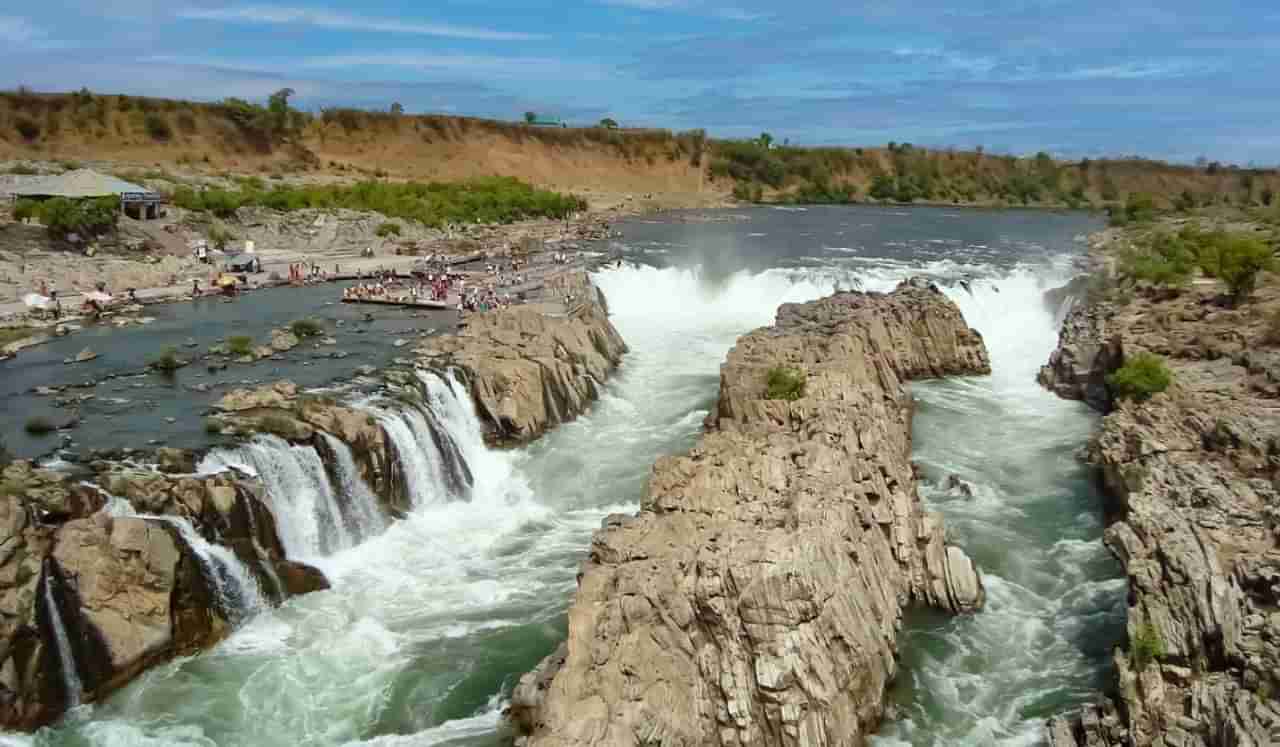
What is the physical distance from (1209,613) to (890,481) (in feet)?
19.6

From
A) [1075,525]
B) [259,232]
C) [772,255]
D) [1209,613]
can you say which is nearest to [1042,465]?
[1075,525]

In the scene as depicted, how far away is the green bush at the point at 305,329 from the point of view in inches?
1272

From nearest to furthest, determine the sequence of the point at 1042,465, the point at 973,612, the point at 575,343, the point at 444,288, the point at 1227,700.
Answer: the point at 1227,700
the point at 973,612
the point at 1042,465
the point at 575,343
the point at 444,288

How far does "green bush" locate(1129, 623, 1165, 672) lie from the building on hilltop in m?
48.1

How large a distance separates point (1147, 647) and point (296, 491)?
15.8 metres

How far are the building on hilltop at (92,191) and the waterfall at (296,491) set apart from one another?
3343 cm

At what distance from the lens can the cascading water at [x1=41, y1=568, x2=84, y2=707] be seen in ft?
49.4

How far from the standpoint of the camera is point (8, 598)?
14.9 meters

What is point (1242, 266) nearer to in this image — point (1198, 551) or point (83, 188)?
point (1198, 551)

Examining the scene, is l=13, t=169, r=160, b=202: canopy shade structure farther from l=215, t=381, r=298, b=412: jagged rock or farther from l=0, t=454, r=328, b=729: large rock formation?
l=0, t=454, r=328, b=729: large rock formation

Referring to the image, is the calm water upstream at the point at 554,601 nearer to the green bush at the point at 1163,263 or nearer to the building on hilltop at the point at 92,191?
the green bush at the point at 1163,263

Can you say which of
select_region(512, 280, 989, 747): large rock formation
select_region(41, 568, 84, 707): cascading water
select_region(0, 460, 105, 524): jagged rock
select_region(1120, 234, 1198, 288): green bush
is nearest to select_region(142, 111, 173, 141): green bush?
select_region(1120, 234, 1198, 288): green bush

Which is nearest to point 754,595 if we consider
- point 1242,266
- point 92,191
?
point 1242,266

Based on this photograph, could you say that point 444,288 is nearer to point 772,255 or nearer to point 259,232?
point 259,232
